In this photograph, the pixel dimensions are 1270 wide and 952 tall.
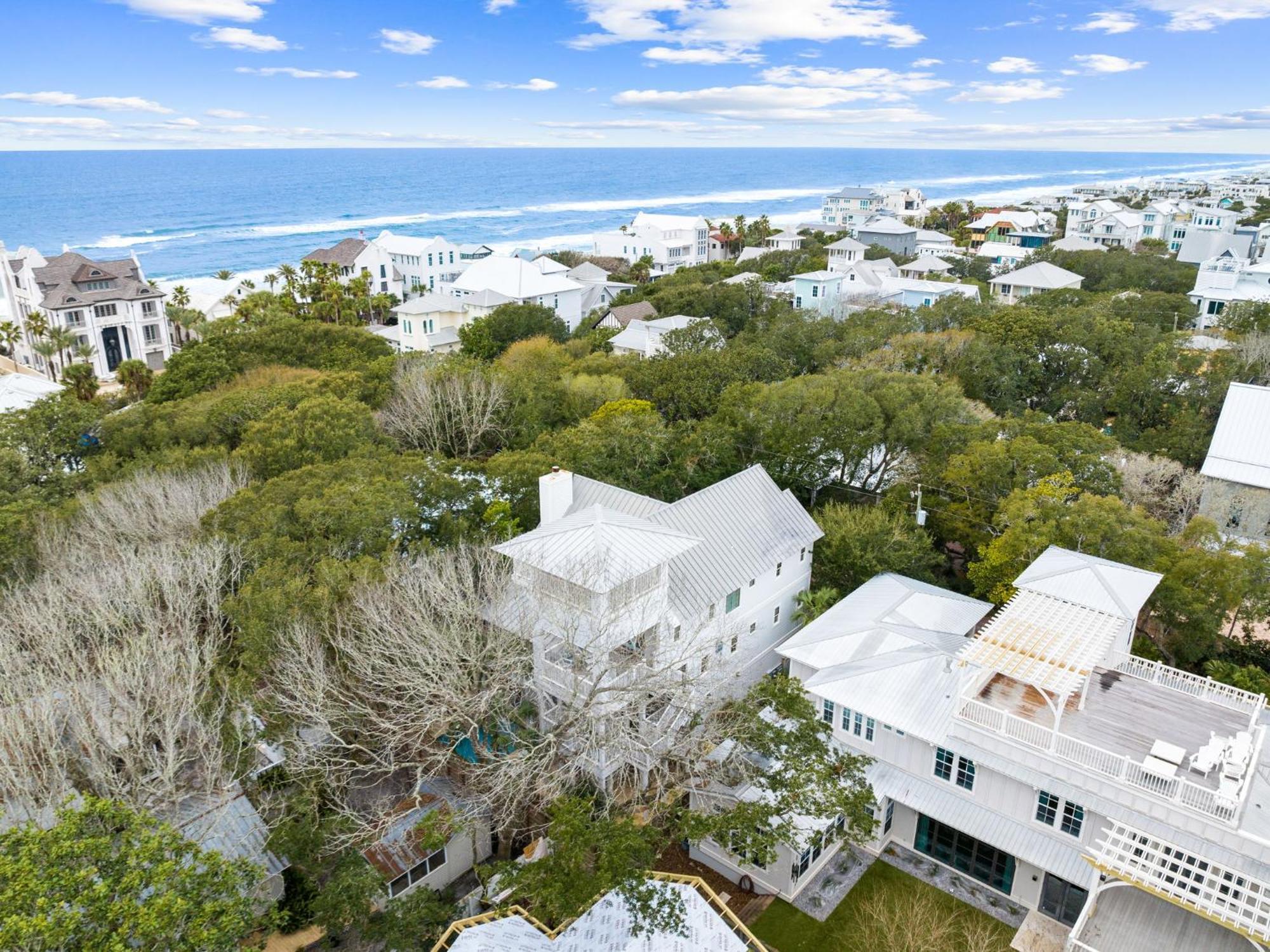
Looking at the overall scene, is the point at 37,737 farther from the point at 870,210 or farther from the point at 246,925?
the point at 870,210

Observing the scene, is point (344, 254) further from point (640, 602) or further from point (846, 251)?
point (640, 602)

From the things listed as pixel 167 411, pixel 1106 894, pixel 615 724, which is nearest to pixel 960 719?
pixel 1106 894

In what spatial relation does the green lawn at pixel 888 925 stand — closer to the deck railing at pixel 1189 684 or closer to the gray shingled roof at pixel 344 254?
the deck railing at pixel 1189 684

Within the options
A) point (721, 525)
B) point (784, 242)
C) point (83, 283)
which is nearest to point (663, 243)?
point (784, 242)

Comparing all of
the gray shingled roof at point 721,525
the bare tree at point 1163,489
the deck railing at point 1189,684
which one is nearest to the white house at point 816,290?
the bare tree at point 1163,489

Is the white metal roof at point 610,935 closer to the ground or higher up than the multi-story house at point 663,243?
closer to the ground

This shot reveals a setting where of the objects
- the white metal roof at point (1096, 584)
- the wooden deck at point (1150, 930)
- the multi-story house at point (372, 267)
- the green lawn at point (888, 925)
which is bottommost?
the green lawn at point (888, 925)

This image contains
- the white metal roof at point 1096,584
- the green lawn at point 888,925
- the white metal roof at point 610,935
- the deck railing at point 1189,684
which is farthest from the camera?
the white metal roof at point 1096,584
